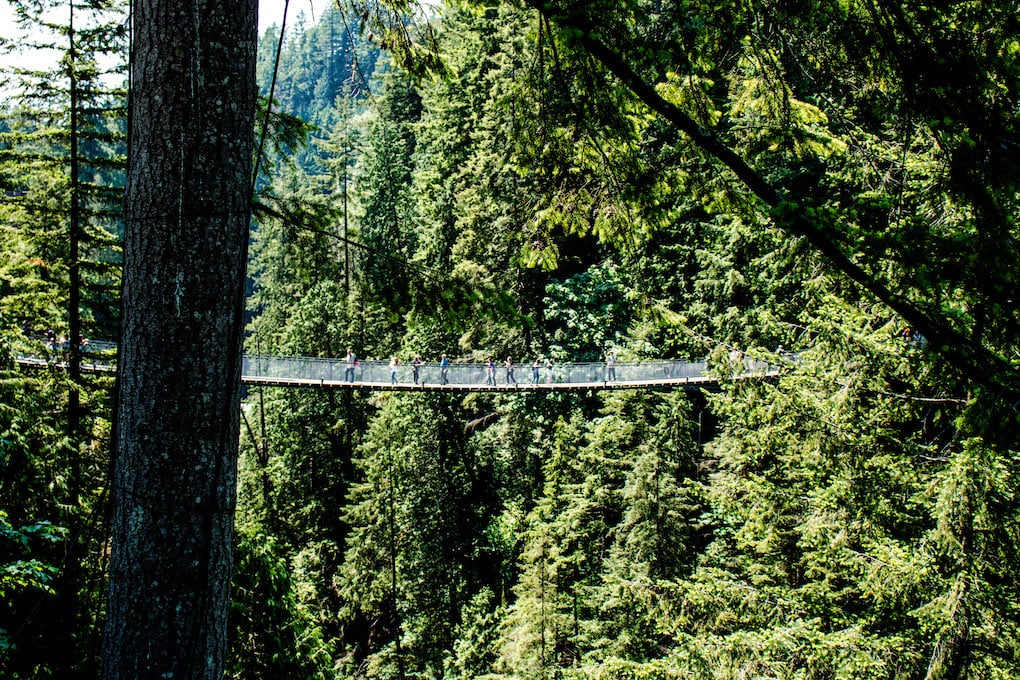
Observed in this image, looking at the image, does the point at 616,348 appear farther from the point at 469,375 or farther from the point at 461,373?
the point at 461,373

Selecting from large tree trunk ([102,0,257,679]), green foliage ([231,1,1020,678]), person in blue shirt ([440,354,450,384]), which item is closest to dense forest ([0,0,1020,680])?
green foliage ([231,1,1020,678])

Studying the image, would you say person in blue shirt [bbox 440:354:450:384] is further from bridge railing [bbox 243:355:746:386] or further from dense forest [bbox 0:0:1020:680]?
dense forest [bbox 0:0:1020:680]

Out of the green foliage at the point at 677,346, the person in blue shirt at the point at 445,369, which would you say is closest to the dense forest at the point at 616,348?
the green foliage at the point at 677,346

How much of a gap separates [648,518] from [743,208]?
428 inches

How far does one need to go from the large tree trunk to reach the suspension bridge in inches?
469

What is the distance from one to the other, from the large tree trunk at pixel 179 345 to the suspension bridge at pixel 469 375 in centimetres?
1190

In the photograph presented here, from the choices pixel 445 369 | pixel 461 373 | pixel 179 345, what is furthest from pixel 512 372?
pixel 179 345

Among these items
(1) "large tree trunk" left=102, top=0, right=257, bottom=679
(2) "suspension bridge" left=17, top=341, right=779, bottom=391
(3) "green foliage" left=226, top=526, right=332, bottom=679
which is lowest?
(3) "green foliage" left=226, top=526, right=332, bottom=679

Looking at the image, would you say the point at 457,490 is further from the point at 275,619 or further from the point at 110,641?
the point at 110,641

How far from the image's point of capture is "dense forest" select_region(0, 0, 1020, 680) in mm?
2420

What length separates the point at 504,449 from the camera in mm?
16516

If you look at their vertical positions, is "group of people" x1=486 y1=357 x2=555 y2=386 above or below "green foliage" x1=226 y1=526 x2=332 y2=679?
above

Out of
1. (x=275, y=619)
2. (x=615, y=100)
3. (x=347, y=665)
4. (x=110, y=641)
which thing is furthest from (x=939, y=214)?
(x=347, y=665)

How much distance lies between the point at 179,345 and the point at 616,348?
14072 millimetres
